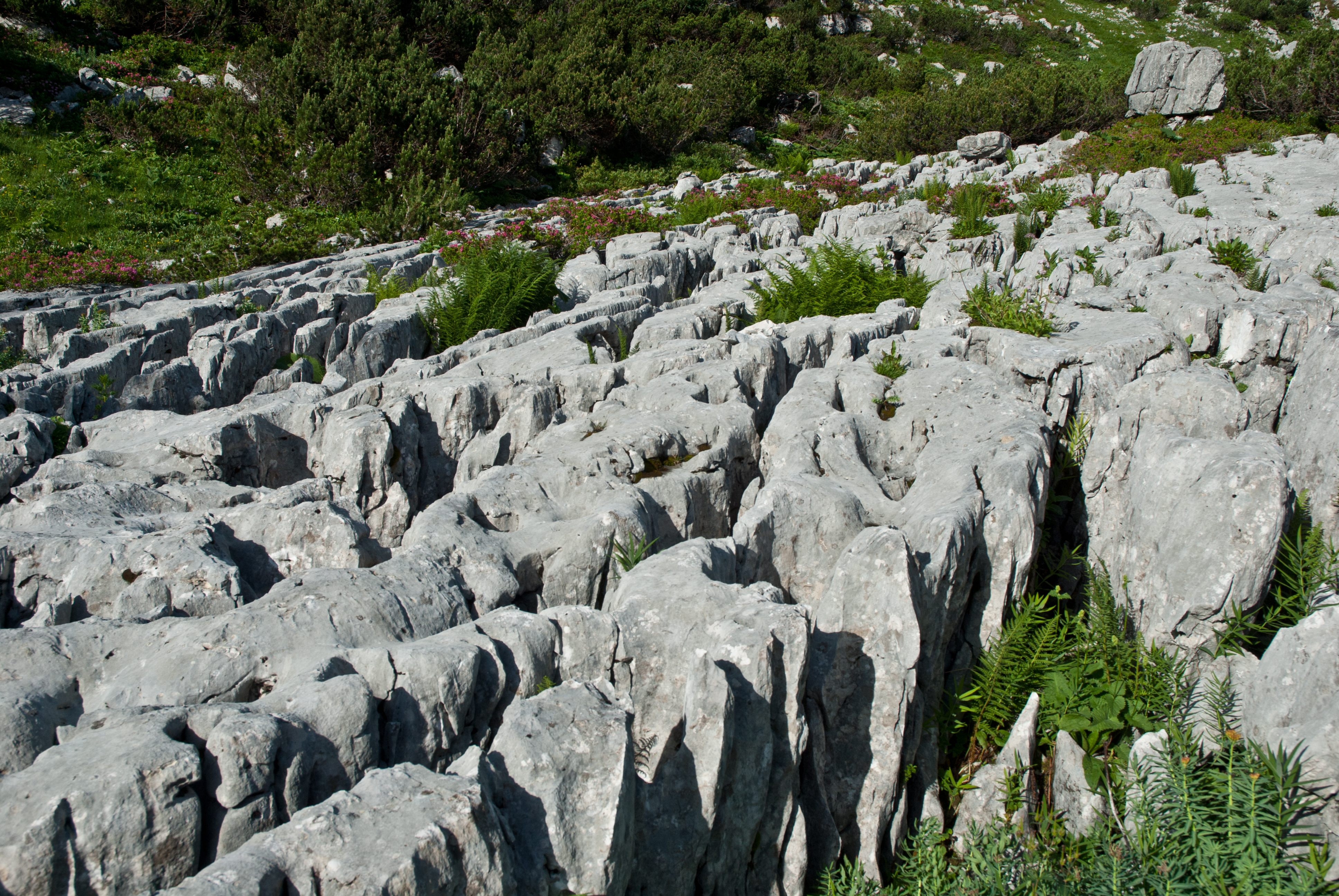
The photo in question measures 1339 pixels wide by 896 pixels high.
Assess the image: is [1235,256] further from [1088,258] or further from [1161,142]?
[1161,142]

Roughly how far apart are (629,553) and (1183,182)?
17889 millimetres

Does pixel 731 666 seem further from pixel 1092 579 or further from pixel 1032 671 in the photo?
pixel 1092 579

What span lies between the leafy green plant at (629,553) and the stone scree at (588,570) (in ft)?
0.19

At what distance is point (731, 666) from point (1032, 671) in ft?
7.93

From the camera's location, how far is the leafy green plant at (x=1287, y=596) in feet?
16.6

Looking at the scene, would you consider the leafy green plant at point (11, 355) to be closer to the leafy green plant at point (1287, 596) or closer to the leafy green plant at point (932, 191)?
the leafy green plant at point (1287, 596)

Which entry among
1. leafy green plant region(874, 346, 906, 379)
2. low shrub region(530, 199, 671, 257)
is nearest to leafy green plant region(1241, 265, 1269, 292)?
leafy green plant region(874, 346, 906, 379)

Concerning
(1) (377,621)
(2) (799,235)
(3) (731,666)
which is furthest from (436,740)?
(2) (799,235)

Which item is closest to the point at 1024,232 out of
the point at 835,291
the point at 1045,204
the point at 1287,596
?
the point at 1045,204

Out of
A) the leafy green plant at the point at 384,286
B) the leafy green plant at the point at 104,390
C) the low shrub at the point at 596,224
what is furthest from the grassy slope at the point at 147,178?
the leafy green plant at the point at 104,390

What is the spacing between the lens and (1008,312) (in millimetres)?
8930

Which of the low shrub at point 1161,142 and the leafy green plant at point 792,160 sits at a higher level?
the low shrub at point 1161,142

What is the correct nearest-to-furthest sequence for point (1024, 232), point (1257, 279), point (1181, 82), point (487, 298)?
point (1257, 279) < point (487, 298) < point (1024, 232) < point (1181, 82)

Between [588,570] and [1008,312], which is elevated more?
[1008,312]
